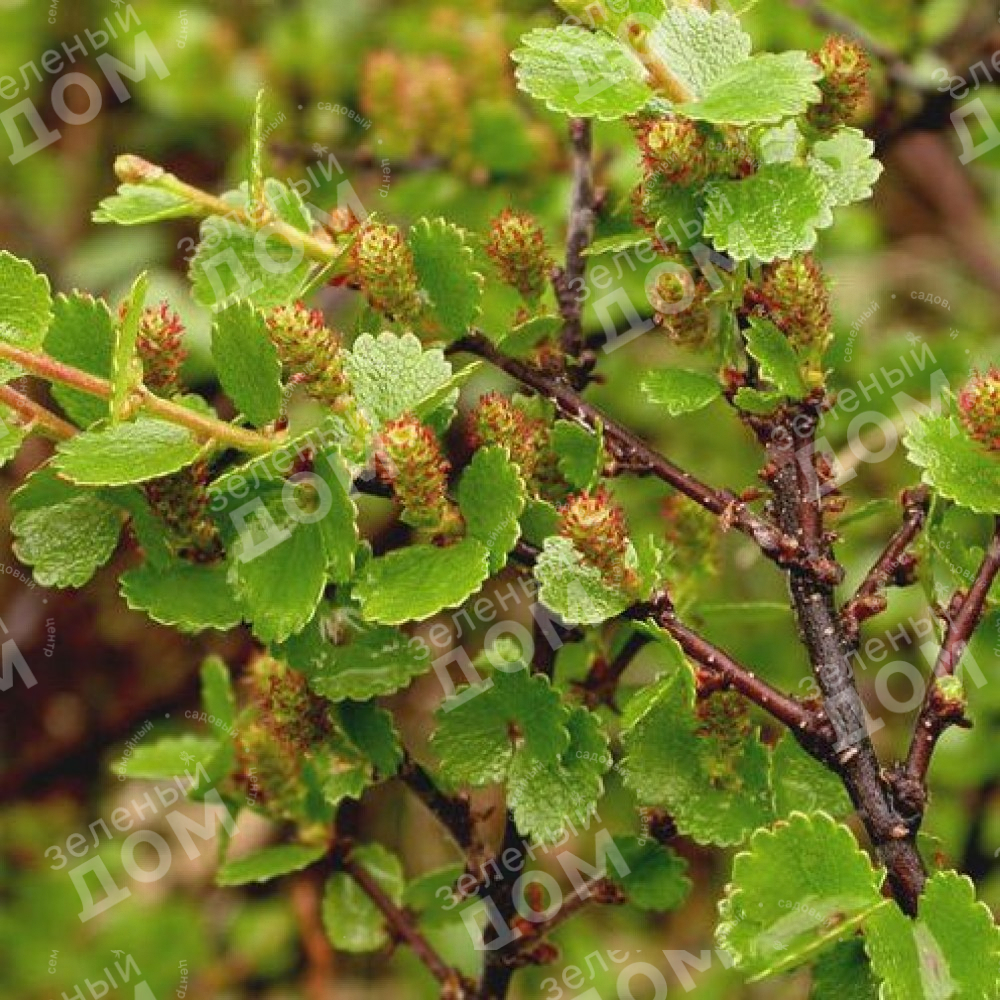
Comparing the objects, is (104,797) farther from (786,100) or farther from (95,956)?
(786,100)

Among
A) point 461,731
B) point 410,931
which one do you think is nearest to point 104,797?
point 410,931

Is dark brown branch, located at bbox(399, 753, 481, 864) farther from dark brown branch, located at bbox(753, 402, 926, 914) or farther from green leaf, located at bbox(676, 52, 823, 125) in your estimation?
green leaf, located at bbox(676, 52, 823, 125)

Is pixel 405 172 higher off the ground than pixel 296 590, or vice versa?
pixel 405 172

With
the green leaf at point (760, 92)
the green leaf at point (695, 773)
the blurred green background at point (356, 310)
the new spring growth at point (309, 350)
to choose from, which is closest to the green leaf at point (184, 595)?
the new spring growth at point (309, 350)

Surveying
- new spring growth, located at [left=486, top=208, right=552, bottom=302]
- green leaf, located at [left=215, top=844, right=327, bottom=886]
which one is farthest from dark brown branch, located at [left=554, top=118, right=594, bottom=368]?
green leaf, located at [left=215, top=844, right=327, bottom=886]

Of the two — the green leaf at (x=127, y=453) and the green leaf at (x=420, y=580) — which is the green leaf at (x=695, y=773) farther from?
the green leaf at (x=127, y=453)

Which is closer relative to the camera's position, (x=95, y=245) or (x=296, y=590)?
(x=296, y=590)
